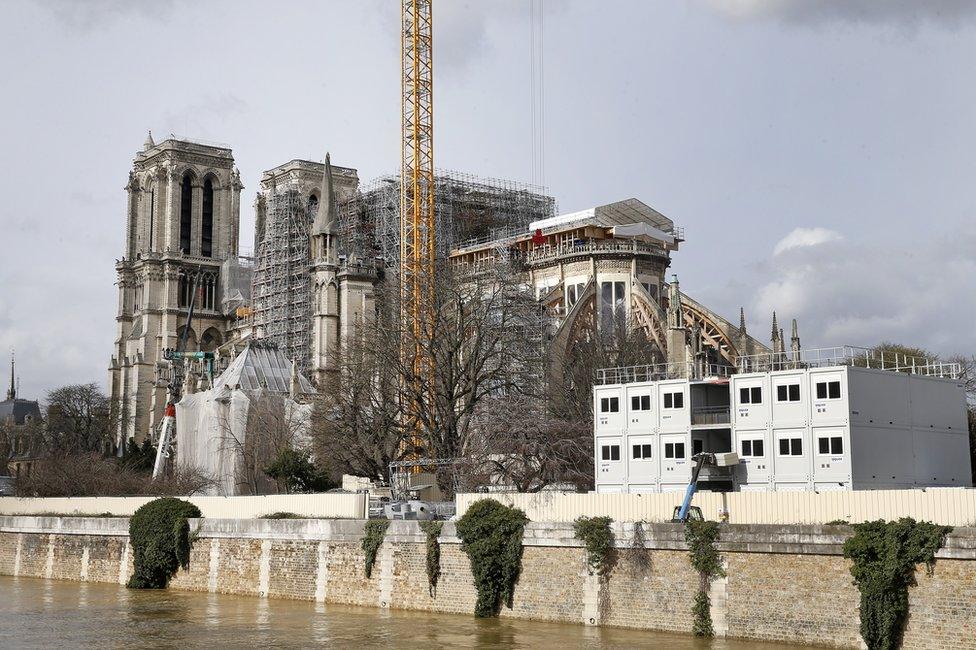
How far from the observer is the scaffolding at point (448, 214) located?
85.4 meters

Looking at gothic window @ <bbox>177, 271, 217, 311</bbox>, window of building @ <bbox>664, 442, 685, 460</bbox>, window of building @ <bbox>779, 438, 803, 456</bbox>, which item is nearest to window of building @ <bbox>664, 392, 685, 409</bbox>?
window of building @ <bbox>664, 442, 685, 460</bbox>

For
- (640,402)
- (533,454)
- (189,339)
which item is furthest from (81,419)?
(640,402)

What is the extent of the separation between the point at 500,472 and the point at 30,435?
8089cm

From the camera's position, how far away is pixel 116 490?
63906mm

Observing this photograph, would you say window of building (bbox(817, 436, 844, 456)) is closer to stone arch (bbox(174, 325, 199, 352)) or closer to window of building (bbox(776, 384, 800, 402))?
window of building (bbox(776, 384, 800, 402))

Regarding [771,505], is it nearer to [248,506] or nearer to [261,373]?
[248,506]

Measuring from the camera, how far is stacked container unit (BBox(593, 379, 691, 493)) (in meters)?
41.5

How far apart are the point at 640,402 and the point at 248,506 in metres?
13.8

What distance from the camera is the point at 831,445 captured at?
36.9 m

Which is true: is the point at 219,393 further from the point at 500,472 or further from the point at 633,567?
the point at 633,567

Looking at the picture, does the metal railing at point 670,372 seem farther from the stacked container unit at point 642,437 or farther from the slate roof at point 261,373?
the slate roof at point 261,373

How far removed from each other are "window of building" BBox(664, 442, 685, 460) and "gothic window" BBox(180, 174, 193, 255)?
7991cm

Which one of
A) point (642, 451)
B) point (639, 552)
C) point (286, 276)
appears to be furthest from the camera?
point (286, 276)

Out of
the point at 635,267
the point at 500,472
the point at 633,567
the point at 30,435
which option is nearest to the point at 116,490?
the point at 500,472
